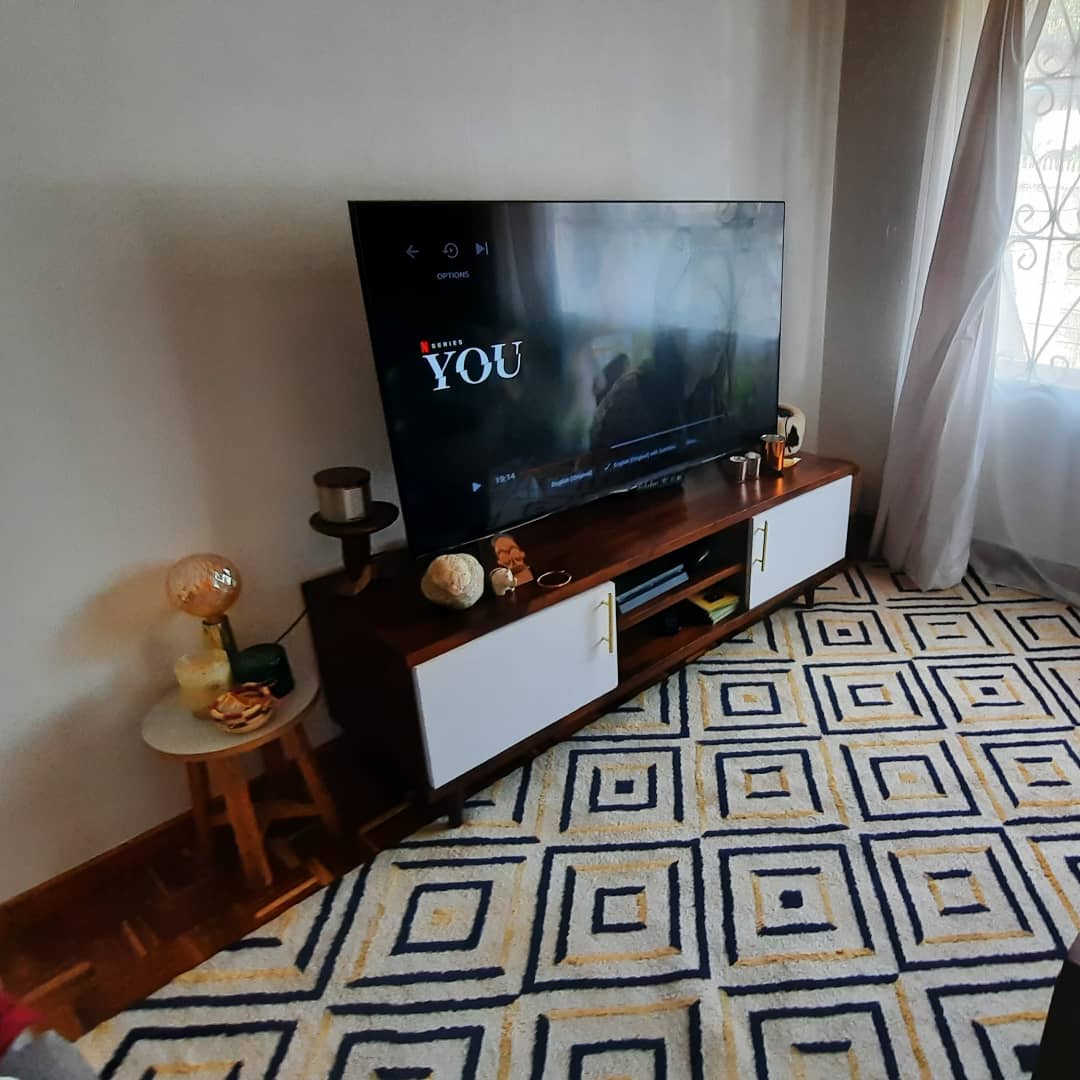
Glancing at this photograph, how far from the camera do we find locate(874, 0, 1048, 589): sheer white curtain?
2.28 metres

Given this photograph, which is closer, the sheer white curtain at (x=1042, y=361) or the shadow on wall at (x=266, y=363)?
the shadow on wall at (x=266, y=363)

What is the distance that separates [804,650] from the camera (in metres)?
2.40

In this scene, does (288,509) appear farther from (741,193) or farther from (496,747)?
(741,193)

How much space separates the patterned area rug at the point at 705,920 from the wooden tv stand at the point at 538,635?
0.17 metres

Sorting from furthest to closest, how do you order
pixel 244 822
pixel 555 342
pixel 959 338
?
pixel 959 338 < pixel 555 342 < pixel 244 822

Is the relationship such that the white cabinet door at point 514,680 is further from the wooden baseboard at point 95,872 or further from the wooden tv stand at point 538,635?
the wooden baseboard at point 95,872

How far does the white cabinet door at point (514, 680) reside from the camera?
5.27 ft

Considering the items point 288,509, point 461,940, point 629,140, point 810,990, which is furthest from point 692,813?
point 629,140

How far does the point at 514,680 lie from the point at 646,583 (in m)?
0.54

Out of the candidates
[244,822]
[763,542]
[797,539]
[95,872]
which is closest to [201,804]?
[244,822]

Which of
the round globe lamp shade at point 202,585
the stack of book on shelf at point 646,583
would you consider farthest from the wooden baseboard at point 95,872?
the stack of book on shelf at point 646,583

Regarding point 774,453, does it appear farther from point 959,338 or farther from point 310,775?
point 310,775

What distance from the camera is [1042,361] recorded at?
253cm

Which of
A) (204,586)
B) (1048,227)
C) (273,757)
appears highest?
(1048,227)
